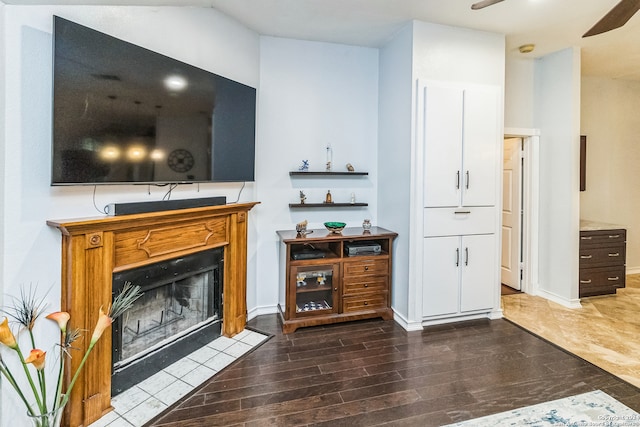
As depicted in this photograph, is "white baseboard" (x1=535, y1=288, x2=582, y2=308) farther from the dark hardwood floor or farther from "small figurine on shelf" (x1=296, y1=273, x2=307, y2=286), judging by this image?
"small figurine on shelf" (x1=296, y1=273, x2=307, y2=286)

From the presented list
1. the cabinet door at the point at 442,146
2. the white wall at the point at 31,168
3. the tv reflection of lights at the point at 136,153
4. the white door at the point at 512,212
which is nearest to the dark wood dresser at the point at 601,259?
the white door at the point at 512,212

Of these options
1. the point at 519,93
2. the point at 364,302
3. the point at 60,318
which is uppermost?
the point at 519,93

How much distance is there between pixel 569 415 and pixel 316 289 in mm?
2006

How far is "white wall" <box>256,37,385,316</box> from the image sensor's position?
346 cm

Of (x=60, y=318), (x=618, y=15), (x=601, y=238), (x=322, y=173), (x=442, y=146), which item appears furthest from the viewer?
(x=601, y=238)

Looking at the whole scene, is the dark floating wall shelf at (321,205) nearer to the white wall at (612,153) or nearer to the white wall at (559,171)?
the white wall at (559,171)

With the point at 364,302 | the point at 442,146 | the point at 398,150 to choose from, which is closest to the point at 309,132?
the point at 398,150

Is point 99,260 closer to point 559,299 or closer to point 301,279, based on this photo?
point 301,279

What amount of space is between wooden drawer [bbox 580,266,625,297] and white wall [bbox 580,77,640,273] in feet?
3.16

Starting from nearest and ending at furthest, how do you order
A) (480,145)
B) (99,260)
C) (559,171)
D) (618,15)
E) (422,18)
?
1. (99,260)
2. (618,15)
3. (422,18)
4. (480,145)
5. (559,171)

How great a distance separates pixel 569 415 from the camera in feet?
6.40

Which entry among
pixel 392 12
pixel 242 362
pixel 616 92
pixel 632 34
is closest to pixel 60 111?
pixel 242 362

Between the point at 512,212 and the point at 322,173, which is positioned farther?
the point at 512,212

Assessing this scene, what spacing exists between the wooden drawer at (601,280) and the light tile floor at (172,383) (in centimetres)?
374
